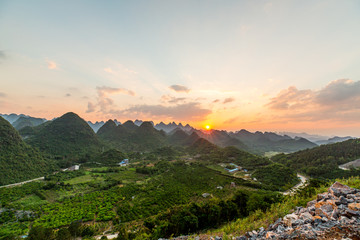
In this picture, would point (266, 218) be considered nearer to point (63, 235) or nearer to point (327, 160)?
point (63, 235)

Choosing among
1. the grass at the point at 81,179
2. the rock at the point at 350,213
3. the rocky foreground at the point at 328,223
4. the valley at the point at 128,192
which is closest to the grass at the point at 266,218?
the rocky foreground at the point at 328,223

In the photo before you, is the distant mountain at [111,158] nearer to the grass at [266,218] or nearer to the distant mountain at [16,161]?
the distant mountain at [16,161]

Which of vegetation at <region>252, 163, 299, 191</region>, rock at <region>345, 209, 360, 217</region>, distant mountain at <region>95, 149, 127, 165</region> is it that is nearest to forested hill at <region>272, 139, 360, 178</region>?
vegetation at <region>252, 163, 299, 191</region>

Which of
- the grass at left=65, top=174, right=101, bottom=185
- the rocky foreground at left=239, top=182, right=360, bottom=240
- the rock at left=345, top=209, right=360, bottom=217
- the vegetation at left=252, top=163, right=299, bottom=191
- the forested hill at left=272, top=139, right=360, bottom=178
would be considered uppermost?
the rock at left=345, top=209, right=360, bottom=217

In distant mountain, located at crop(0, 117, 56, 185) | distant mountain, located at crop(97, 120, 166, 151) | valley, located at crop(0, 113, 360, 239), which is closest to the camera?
valley, located at crop(0, 113, 360, 239)

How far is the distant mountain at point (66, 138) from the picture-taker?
6682 centimetres

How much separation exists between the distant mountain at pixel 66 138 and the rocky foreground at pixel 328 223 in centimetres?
8635

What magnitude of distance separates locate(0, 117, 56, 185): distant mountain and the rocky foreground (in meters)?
62.6

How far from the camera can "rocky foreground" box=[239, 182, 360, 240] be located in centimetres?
393

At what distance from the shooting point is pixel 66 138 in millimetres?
75125

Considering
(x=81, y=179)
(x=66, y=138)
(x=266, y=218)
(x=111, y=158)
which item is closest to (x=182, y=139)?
(x=111, y=158)

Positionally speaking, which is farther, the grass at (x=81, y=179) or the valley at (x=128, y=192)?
the grass at (x=81, y=179)

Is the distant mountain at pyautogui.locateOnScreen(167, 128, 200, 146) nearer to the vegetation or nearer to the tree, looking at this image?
the vegetation

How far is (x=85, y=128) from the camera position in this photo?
3536 inches
